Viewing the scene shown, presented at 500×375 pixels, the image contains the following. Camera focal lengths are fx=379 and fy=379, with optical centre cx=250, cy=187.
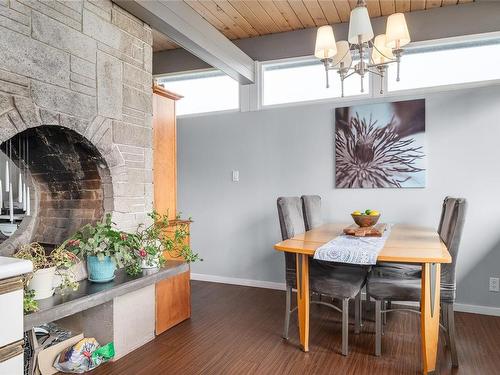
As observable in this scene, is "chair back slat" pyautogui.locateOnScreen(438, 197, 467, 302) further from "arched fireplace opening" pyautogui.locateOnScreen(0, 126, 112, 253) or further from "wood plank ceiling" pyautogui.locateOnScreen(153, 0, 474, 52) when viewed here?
"arched fireplace opening" pyautogui.locateOnScreen(0, 126, 112, 253)

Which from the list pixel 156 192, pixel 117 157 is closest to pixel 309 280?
pixel 156 192

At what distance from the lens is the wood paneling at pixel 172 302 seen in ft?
9.39

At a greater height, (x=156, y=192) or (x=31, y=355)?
(x=156, y=192)

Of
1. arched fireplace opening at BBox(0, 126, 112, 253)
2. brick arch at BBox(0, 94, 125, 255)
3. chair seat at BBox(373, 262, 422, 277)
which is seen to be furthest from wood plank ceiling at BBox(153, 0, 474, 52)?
chair seat at BBox(373, 262, 422, 277)

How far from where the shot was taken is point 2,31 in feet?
5.88

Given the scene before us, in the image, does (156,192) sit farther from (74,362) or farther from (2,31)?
(2,31)

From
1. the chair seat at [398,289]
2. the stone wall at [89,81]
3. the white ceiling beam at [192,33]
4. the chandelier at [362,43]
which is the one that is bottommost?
the chair seat at [398,289]

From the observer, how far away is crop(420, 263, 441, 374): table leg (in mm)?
2184

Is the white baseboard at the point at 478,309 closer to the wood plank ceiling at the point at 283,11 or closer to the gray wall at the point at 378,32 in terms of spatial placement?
the gray wall at the point at 378,32

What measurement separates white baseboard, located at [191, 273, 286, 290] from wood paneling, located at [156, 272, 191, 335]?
111cm

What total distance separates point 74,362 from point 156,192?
4.17 feet

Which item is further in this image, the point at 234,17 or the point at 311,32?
the point at 311,32

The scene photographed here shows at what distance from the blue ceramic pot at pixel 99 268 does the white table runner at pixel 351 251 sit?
123 centimetres

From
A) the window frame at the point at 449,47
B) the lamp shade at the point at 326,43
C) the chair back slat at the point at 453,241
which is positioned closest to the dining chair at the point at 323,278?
the chair back slat at the point at 453,241
